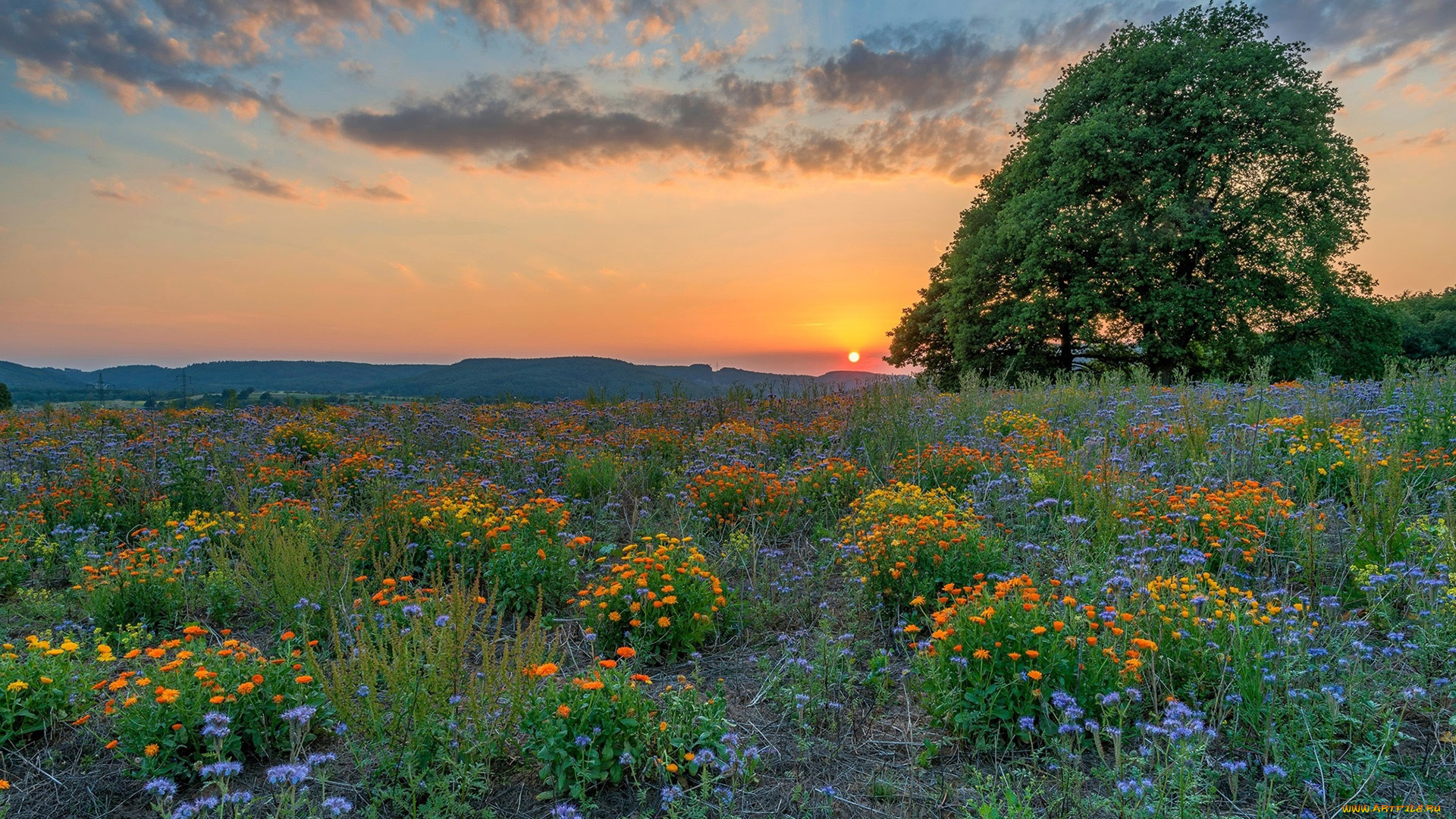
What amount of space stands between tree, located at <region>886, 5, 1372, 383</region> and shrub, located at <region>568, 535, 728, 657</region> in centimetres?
1671

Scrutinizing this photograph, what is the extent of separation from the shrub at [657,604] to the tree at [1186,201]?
16.7 m

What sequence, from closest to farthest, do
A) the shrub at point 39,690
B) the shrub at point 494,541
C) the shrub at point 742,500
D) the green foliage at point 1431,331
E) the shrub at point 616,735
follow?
the shrub at point 616,735, the shrub at point 39,690, the shrub at point 494,541, the shrub at point 742,500, the green foliage at point 1431,331

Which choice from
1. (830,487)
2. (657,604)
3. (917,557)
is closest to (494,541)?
(657,604)

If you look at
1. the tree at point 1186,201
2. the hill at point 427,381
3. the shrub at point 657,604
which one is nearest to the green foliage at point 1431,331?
the tree at point 1186,201

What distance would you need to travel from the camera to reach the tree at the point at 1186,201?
1698 centimetres

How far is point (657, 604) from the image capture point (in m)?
3.90

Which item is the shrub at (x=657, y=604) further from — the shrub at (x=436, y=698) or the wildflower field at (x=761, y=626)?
the shrub at (x=436, y=698)

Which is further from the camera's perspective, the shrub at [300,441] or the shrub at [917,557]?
the shrub at [300,441]

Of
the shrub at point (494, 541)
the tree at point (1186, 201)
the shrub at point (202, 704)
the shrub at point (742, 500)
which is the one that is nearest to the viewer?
the shrub at point (202, 704)

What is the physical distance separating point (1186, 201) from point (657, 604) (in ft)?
61.4

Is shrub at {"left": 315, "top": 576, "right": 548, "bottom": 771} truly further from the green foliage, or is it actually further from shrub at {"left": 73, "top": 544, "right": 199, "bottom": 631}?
the green foliage

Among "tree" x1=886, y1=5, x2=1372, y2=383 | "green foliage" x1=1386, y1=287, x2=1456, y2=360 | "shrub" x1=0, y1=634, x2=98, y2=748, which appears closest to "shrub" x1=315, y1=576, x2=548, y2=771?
"shrub" x1=0, y1=634, x2=98, y2=748

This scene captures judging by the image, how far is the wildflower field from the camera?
8.89 feet

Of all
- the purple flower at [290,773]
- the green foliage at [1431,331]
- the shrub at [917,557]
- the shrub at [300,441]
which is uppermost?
the green foliage at [1431,331]
